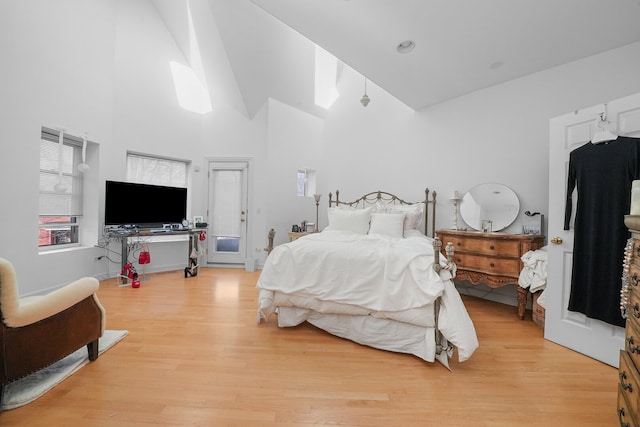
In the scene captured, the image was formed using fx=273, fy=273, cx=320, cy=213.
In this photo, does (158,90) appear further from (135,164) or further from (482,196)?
(482,196)

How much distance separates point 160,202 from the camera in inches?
189

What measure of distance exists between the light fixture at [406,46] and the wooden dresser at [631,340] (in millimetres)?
2358

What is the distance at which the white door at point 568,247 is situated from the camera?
2061 millimetres

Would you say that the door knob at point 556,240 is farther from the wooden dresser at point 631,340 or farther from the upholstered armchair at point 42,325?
the upholstered armchair at point 42,325

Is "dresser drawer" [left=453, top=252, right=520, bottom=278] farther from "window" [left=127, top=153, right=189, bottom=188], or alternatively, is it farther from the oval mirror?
"window" [left=127, top=153, right=189, bottom=188]

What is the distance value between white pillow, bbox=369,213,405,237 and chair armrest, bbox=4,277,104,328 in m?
2.97

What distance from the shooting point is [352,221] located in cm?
389

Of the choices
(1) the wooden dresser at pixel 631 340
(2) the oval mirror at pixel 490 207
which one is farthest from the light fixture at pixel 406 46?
(1) the wooden dresser at pixel 631 340

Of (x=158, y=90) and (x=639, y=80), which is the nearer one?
(x=639, y=80)

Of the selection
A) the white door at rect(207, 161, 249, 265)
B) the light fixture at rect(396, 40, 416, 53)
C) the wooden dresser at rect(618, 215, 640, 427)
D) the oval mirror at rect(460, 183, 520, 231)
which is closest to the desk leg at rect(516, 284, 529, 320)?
the oval mirror at rect(460, 183, 520, 231)

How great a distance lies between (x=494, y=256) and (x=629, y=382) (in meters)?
2.00

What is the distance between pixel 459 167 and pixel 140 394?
4.29 m

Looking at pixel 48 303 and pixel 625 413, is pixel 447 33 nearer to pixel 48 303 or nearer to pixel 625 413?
pixel 625 413

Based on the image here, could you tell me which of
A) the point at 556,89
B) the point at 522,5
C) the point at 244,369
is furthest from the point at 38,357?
the point at 556,89
